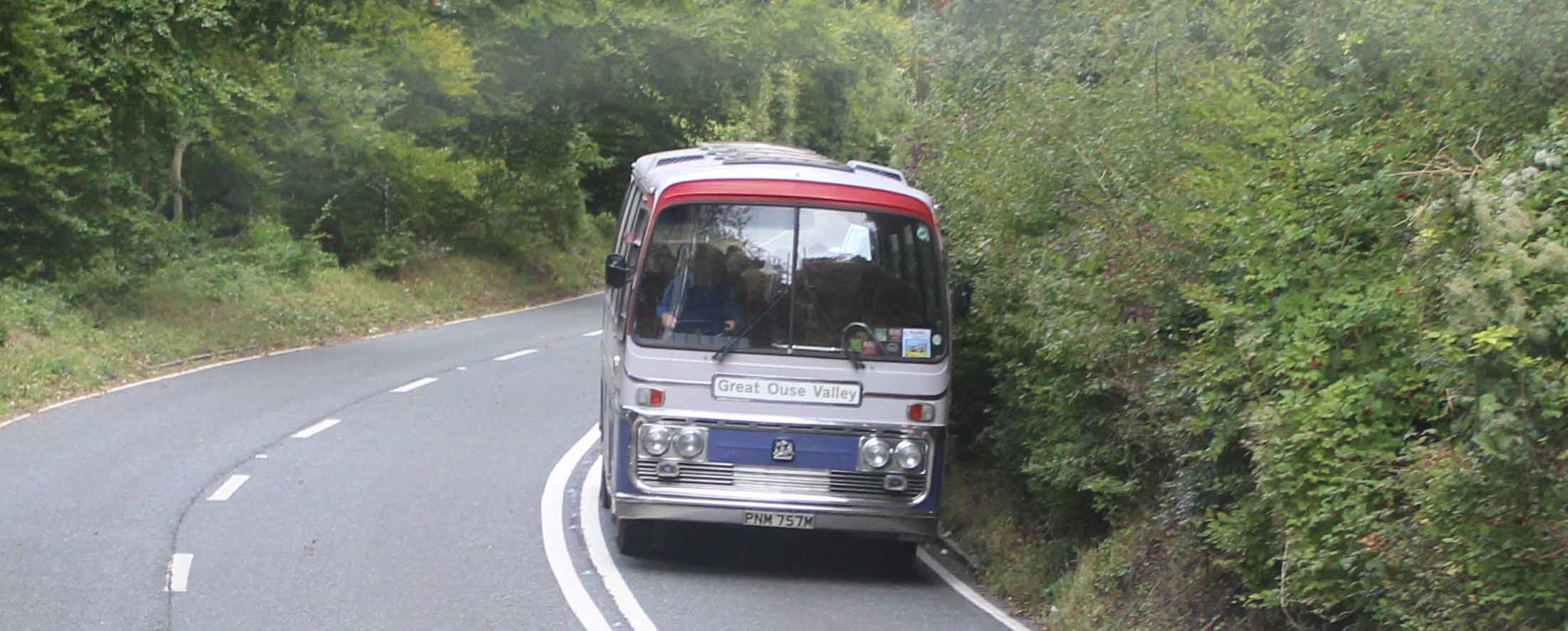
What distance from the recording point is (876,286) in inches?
392

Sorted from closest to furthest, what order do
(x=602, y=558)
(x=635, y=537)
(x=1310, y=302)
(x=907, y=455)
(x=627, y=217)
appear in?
(x=1310, y=302) → (x=907, y=455) → (x=635, y=537) → (x=602, y=558) → (x=627, y=217)

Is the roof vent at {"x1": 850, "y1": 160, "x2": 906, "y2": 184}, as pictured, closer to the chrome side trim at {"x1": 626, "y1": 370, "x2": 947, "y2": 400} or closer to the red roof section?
the red roof section

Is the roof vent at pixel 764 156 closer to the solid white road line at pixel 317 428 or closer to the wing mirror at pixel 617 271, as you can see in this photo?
the wing mirror at pixel 617 271

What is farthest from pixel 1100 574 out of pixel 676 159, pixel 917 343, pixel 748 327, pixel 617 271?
pixel 676 159

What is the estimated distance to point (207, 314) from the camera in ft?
75.7

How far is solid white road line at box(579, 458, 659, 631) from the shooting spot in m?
8.61

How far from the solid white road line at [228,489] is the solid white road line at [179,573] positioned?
1.96m

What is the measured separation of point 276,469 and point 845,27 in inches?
1161

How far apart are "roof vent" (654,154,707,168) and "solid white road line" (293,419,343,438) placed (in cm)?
475

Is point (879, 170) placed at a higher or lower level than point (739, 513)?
higher

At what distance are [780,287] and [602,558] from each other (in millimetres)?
2117

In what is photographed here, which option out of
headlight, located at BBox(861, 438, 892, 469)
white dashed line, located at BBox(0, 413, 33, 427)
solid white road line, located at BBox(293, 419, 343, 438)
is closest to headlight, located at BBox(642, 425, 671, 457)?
headlight, located at BBox(861, 438, 892, 469)

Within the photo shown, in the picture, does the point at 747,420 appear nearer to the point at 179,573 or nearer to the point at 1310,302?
the point at 179,573

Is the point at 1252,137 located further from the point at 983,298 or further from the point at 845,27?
the point at 845,27
